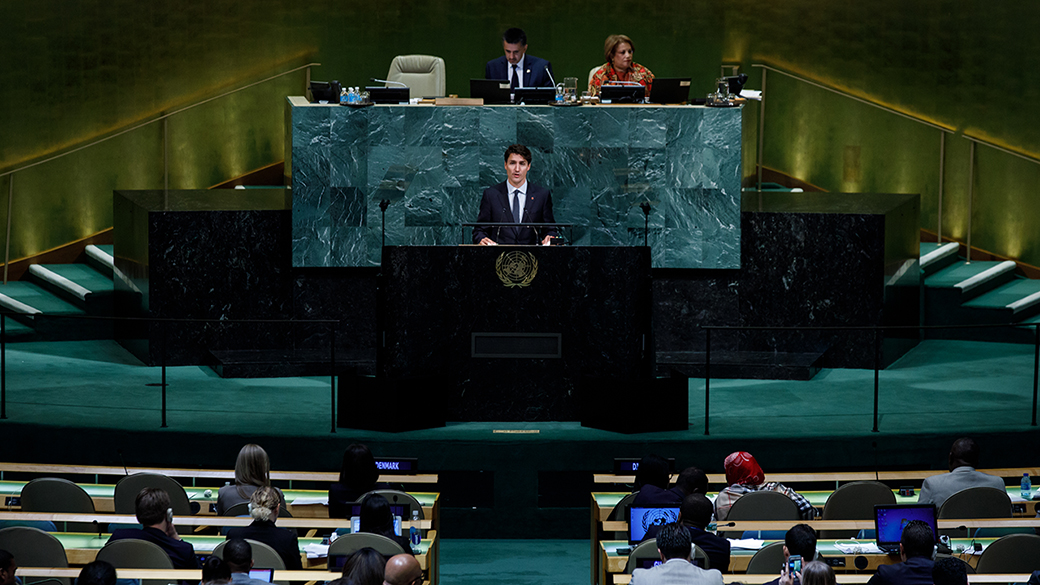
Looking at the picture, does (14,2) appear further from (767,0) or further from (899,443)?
(899,443)

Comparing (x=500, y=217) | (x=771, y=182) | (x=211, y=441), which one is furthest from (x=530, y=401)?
(x=771, y=182)

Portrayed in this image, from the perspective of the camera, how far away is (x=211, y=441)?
9.80m

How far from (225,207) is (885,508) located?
25.0 feet

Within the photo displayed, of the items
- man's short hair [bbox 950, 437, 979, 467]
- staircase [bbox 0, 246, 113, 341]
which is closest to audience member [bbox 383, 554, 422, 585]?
man's short hair [bbox 950, 437, 979, 467]

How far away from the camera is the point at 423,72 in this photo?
45.9ft

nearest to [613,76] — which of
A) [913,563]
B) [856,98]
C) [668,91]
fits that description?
[668,91]

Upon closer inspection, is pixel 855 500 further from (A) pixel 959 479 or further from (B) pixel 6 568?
(B) pixel 6 568

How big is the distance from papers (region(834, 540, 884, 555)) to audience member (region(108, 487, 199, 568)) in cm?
335

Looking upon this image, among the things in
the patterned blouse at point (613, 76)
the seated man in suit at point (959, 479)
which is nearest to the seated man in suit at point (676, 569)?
the seated man in suit at point (959, 479)

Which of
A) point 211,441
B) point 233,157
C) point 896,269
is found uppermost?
point 233,157

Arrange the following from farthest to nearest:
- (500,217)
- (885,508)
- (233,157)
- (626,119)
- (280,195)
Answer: (233,157) → (280,195) → (626,119) → (500,217) → (885,508)

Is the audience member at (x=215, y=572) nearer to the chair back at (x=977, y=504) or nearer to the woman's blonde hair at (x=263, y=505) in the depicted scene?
the woman's blonde hair at (x=263, y=505)

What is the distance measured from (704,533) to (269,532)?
2.16 metres

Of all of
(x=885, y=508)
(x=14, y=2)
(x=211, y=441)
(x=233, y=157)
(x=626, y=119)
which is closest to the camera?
(x=885, y=508)
